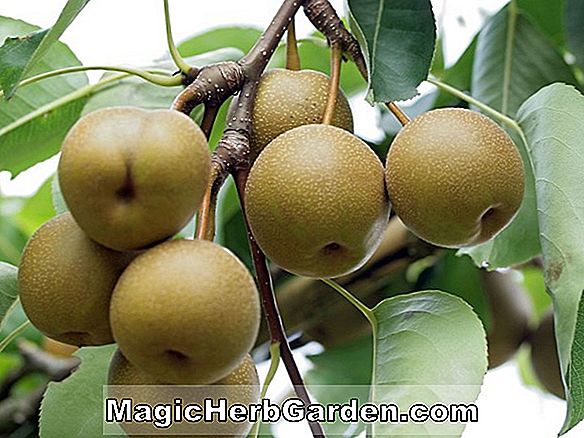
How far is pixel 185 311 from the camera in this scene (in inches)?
28.0

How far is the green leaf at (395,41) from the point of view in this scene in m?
0.98

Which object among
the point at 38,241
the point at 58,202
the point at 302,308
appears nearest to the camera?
the point at 38,241

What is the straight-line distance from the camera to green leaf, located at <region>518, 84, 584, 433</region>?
2.89ft

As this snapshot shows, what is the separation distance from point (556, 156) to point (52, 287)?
48 cm

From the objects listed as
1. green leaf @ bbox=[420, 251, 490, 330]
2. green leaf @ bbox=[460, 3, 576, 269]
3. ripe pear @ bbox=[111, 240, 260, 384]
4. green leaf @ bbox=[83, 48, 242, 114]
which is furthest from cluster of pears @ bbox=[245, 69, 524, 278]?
green leaf @ bbox=[420, 251, 490, 330]

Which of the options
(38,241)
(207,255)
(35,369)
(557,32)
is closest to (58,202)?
(38,241)

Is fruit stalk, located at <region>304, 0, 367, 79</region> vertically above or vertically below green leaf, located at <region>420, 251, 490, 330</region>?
above

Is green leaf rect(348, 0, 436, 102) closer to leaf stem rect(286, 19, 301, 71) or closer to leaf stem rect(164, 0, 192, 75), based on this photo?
leaf stem rect(286, 19, 301, 71)

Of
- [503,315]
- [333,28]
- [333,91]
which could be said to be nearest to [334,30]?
[333,28]

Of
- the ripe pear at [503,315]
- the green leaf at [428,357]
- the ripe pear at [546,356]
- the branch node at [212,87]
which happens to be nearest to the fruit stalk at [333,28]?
the branch node at [212,87]

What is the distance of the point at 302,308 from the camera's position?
1.50 meters

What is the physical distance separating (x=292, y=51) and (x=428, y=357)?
363 mm

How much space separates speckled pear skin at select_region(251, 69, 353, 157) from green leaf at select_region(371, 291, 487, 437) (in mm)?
190

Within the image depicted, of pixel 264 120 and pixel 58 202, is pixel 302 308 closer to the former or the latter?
pixel 58 202
